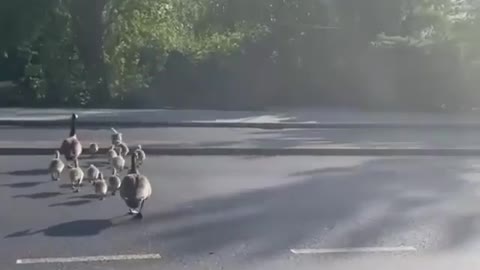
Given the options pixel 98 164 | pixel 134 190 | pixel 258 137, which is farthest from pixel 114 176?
pixel 258 137

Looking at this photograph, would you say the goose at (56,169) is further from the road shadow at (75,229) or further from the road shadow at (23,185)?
the road shadow at (75,229)

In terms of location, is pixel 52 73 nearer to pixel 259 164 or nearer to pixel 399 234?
pixel 259 164

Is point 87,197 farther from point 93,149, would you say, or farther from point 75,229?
point 93,149

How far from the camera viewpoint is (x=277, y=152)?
1758 cm

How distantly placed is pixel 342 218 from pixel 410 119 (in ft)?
47.1

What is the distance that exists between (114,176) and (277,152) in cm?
544

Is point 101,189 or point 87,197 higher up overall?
point 101,189

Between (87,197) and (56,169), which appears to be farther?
(56,169)

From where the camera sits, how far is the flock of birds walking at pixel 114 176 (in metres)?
10.8

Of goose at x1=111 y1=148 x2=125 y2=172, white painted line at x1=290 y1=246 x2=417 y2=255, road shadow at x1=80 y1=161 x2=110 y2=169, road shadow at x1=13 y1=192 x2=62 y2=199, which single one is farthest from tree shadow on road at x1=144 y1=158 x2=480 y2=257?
road shadow at x1=80 y1=161 x2=110 y2=169

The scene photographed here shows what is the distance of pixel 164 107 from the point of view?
1107 inches

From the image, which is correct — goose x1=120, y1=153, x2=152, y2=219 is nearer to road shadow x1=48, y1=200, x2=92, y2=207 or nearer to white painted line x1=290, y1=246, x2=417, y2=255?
road shadow x1=48, y1=200, x2=92, y2=207

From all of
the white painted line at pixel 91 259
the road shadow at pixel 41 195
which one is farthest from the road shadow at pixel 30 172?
the white painted line at pixel 91 259

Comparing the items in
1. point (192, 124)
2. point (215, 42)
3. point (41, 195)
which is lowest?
point (192, 124)
